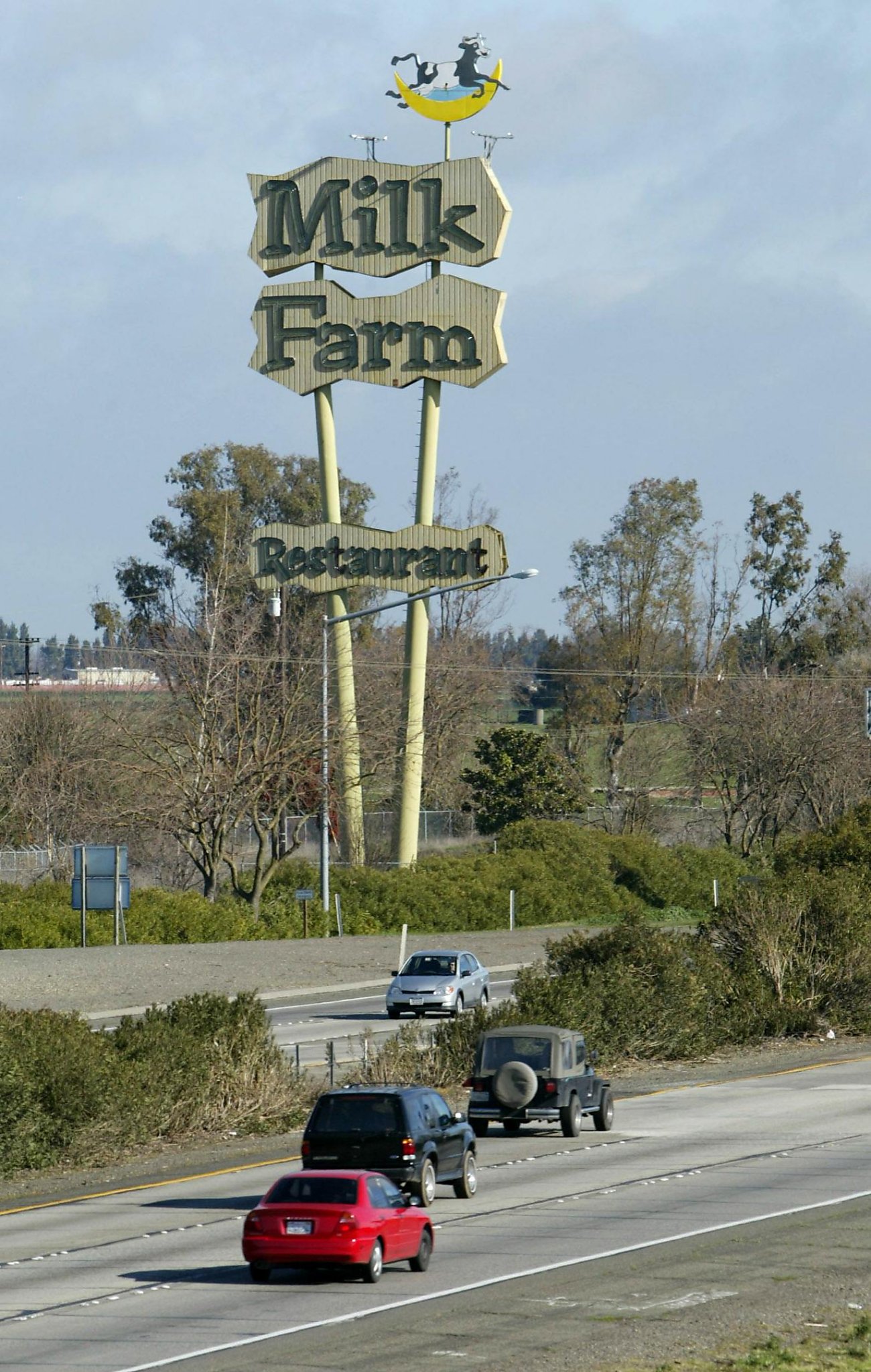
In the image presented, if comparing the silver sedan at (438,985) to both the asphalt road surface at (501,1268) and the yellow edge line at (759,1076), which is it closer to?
the yellow edge line at (759,1076)

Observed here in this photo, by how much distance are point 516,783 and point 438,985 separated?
35008mm

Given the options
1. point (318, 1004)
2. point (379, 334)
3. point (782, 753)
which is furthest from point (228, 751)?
point (782, 753)

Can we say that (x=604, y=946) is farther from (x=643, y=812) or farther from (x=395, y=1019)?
(x=643, y=812)

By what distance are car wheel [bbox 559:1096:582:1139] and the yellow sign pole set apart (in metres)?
33.6

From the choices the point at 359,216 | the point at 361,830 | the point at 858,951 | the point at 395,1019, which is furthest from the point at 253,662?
the point at 858,951

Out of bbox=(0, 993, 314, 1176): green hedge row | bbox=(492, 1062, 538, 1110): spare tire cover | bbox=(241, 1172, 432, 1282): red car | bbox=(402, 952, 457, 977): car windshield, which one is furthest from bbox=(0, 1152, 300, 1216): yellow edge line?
bbox=(402, 952, 457, 977): car windshield

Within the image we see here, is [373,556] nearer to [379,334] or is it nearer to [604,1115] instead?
[379,334]

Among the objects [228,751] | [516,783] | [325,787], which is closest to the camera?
[325,787]

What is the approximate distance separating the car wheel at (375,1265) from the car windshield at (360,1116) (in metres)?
2.65

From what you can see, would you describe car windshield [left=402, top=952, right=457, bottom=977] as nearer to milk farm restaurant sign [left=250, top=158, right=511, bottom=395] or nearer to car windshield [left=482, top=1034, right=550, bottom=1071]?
car windshield [left=482, top=1034, right=550, bottom=1071]

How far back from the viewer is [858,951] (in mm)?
37031

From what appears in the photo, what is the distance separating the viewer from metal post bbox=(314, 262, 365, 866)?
57.4 metres

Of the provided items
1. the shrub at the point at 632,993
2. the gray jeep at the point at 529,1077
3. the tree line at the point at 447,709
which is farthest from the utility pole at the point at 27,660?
the gray jeep at the point at 529,1077

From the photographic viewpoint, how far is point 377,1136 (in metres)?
18.6
